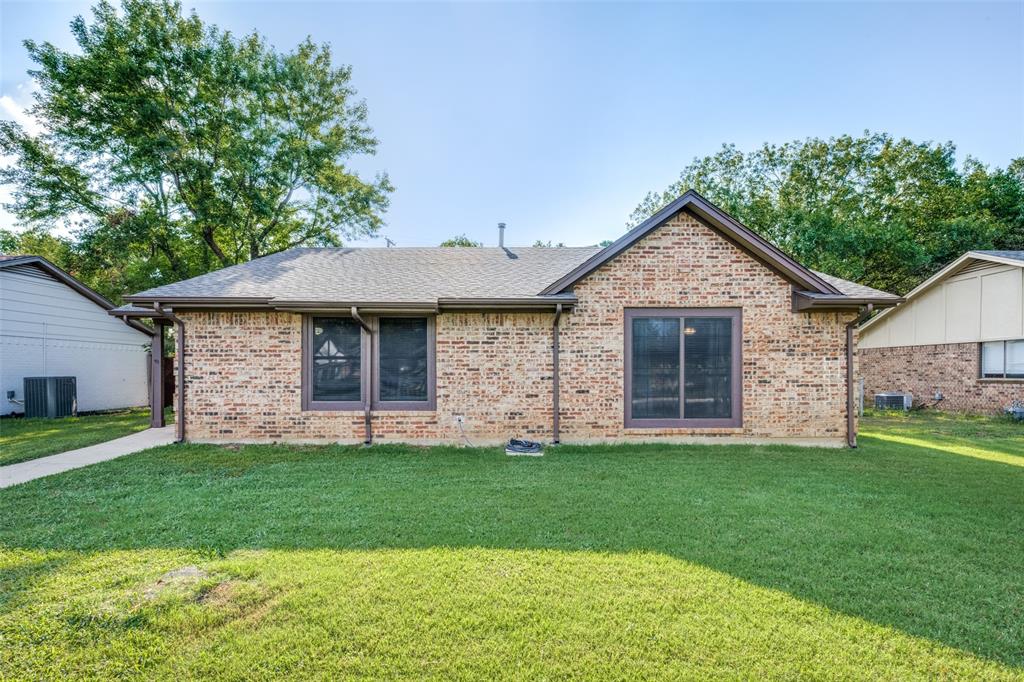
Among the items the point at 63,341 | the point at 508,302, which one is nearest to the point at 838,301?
the point at 508,302

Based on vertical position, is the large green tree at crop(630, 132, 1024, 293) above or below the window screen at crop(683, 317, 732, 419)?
above

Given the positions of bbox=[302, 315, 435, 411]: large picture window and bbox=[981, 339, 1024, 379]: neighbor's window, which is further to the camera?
bbox=[981, 339, 1024, 379]: neighbor's window

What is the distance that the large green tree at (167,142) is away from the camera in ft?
49.7

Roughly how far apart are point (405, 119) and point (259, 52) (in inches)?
355

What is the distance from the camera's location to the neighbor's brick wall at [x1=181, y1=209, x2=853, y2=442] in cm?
819

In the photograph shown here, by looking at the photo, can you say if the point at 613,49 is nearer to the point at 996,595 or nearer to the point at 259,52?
the point at 996,595

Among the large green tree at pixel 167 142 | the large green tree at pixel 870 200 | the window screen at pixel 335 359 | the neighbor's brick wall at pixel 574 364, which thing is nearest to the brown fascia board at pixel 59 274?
the large green tree at pixel 167 142

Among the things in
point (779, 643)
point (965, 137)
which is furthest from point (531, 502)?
point (965, 137)

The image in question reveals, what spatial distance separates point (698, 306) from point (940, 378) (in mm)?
11819

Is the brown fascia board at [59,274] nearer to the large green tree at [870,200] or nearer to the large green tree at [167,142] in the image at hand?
the large green tree at [167,142]

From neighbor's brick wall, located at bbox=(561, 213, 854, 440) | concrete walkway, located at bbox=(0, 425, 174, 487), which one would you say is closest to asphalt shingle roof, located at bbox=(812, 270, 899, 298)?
neighbor's brick wall, located at bbox=(561, 213, 854, 440)

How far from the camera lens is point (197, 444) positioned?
803 cm

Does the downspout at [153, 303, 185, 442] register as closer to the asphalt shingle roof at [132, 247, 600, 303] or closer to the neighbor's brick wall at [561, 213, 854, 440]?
the asphalt shingle roof at [132, 247, 600, 303]

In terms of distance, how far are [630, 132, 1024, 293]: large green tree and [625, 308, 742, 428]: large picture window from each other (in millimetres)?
11319
